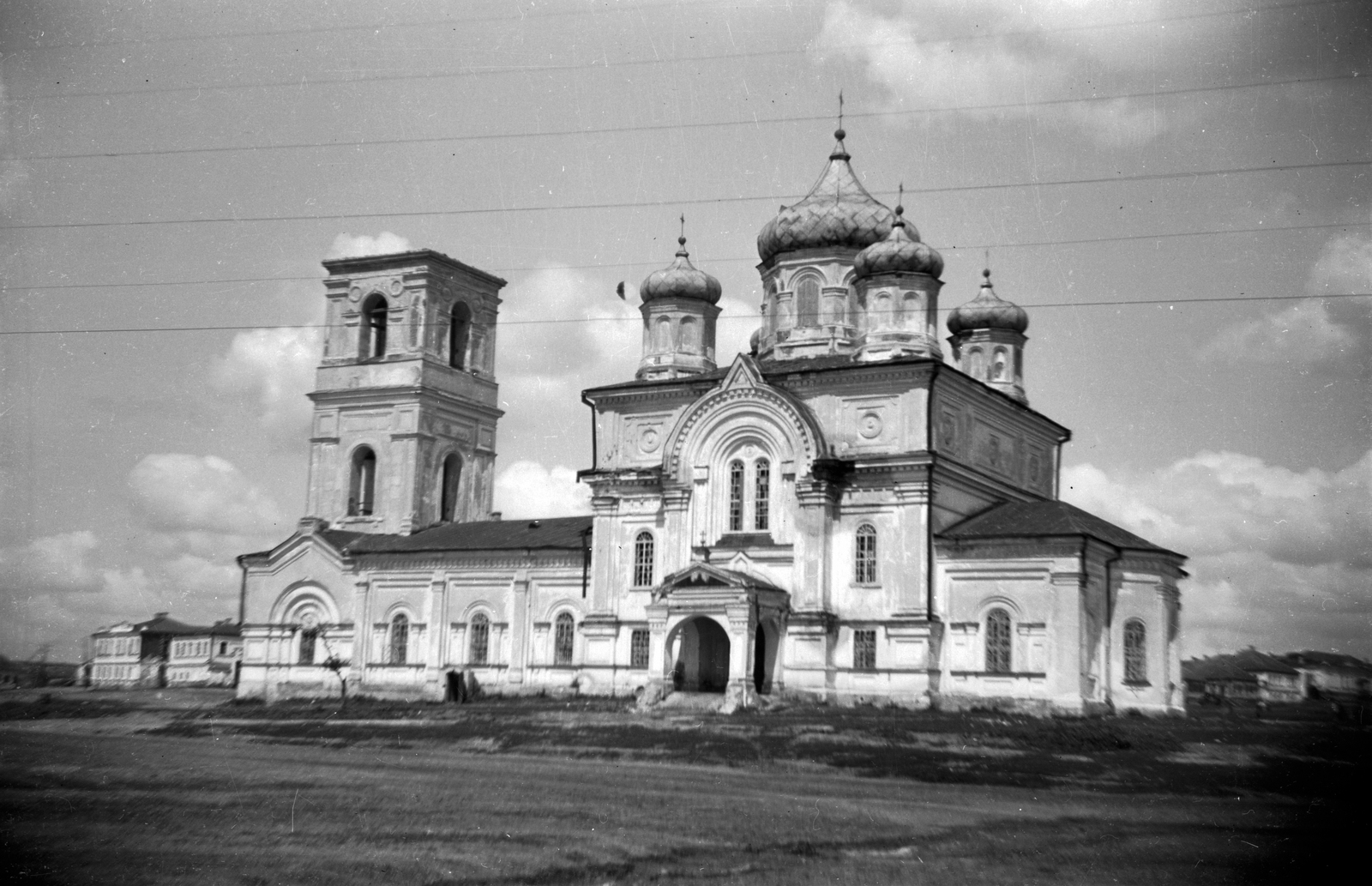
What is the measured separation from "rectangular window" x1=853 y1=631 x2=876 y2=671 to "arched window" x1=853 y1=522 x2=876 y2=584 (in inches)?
55.5

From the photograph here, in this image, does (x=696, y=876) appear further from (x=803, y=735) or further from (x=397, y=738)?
(x=397, y=738)

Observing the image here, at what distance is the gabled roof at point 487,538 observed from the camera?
152 ft

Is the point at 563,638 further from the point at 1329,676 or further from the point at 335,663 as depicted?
the point at 1329,676

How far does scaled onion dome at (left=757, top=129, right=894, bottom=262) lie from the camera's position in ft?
A: 148

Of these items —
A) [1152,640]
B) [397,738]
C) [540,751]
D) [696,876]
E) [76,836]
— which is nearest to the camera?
[696,876]

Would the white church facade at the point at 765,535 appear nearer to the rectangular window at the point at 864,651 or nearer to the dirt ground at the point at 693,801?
the rectangular window at the point at 864,651

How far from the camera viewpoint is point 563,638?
45531mm

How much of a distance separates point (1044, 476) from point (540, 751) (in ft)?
80.4

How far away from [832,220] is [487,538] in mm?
14967

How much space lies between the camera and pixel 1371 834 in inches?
728

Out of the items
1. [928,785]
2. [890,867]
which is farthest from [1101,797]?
[890,867]

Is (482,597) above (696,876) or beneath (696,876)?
above

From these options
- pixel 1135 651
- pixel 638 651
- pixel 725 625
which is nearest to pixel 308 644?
pixel 638 651

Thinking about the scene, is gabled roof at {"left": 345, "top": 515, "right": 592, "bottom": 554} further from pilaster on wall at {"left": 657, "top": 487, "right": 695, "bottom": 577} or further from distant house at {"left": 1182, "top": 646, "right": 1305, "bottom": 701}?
Answer: distant house at {"left": 1182, "top": 646, "right": 1305, "bottom": 701}
